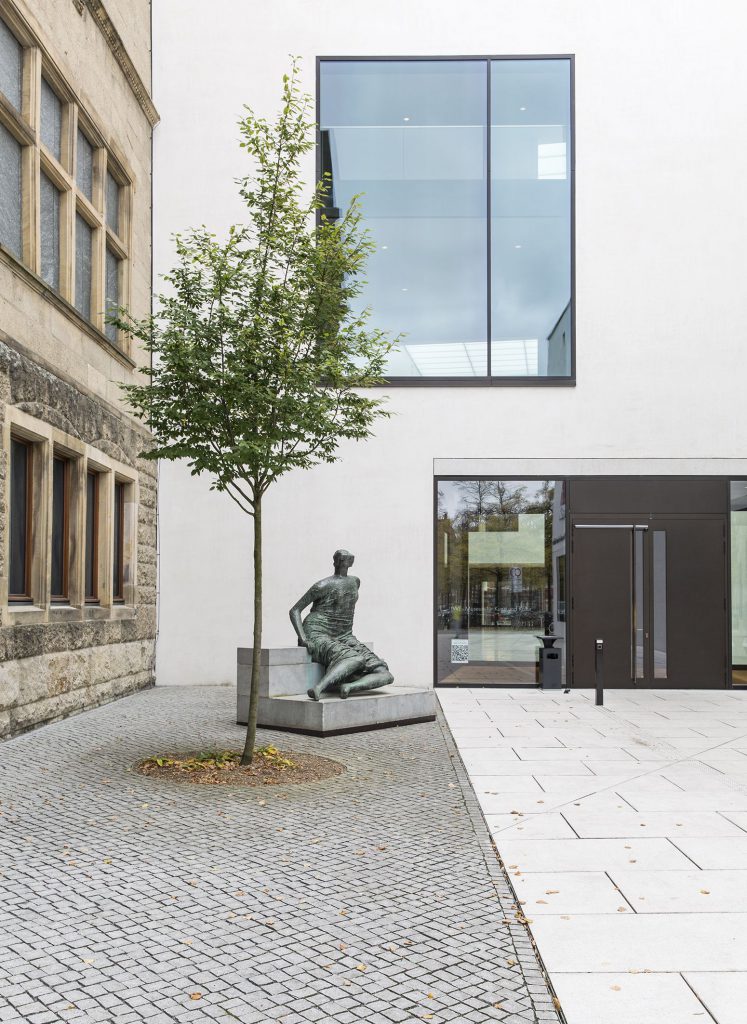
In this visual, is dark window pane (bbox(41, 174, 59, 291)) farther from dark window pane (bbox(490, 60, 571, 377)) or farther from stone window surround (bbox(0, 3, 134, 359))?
dark window pane (bbox(490, 60, 571, 377))

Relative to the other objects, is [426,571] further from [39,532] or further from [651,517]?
[39,532]

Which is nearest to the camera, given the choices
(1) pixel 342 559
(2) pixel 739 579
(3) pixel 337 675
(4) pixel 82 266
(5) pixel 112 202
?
(3) pixel 337 675

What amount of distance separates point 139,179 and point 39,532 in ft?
23.9

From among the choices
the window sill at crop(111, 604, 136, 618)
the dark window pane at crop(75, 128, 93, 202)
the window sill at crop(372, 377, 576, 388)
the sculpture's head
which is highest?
the dark window pane at crop(75, 128, 93, 202)

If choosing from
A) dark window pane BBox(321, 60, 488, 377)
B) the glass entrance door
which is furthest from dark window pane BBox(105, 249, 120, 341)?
the glass entrance door

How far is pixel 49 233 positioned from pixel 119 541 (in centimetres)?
459

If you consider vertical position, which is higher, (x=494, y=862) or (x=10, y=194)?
(x=10, y=194)

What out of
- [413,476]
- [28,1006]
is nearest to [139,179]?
[413,476]

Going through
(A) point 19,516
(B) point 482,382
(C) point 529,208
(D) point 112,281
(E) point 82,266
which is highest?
(C) point 529,208

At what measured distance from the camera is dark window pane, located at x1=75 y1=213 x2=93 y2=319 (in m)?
12.8

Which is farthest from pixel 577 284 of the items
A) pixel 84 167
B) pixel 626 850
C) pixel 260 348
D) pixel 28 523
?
pixel 626 850

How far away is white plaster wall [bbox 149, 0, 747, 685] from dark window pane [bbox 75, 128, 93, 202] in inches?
117

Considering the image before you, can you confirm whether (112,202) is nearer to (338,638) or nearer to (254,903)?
(338,638)

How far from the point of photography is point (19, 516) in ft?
35.2
